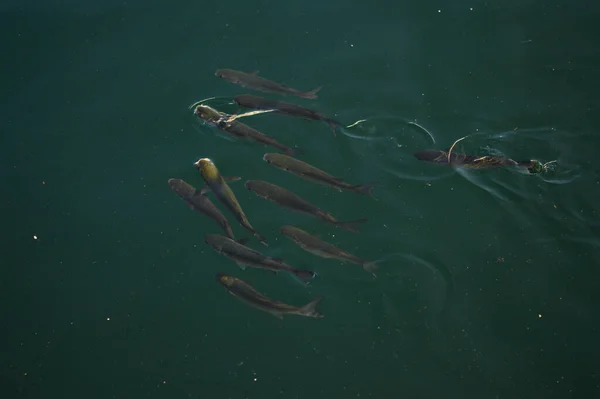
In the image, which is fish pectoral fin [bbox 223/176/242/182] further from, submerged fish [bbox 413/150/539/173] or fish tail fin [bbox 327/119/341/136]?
submerged fish [bbox 413/150/539/173]

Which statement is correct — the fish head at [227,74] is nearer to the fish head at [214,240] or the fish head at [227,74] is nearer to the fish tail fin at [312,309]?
the fish head at [214,240]

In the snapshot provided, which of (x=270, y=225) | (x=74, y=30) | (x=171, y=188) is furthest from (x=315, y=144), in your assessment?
(x=74, y=30)

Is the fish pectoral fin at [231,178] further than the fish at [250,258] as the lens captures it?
Yes


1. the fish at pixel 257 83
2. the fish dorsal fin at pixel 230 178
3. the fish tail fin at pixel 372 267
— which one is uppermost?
the fish at pixel 257 83

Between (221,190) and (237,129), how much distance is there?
500 mm

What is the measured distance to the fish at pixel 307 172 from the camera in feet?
12.0

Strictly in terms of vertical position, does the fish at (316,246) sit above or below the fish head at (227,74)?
below

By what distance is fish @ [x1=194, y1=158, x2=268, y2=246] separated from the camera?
3650mm

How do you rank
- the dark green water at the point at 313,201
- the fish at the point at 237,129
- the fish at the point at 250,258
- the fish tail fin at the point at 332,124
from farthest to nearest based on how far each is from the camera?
the fish tail fin at the point at 332,124, the fish at the point at 237,129, the dark green water at the point at 313,201, the fish at the point at 250,258

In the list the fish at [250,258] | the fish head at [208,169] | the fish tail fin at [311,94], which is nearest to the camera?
the fish at [250,258]

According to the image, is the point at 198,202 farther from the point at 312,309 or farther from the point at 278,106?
the point at 312,309

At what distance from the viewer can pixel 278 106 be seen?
3908 mm

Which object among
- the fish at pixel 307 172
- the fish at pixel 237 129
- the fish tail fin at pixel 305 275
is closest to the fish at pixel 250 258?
the fish tail fin at pixel 305 275

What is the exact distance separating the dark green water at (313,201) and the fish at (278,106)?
0.67ft
